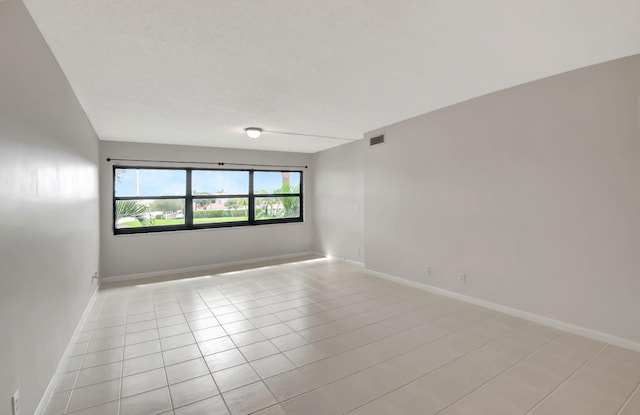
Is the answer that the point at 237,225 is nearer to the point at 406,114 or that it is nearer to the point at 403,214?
the point at 403,214

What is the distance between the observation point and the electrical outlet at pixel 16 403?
57.8 inches

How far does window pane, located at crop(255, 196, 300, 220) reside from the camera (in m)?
6.65

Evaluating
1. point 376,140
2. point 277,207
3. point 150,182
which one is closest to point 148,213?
point 150,182

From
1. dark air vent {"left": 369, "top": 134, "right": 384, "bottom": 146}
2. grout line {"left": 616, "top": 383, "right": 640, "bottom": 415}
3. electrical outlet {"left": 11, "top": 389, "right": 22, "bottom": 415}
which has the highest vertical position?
dark air vent {"left": 369, "top": 134, "right": 384, "bottom": 146}

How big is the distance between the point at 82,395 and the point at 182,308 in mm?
1651

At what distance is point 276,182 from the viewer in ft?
22.5

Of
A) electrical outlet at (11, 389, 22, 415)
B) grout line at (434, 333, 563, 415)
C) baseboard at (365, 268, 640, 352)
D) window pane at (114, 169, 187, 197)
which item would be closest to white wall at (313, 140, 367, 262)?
baseboard at (365, 268, 640, 352)

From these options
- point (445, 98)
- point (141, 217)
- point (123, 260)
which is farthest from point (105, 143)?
point (445, 98)

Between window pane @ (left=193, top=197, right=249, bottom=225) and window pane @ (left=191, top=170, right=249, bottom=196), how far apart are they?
160 millimetres

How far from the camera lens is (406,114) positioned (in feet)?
13.5

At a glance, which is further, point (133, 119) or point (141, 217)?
point (141, 217)

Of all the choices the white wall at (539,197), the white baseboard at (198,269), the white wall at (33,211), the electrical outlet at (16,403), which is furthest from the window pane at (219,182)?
the electrical outlet at (16,403)

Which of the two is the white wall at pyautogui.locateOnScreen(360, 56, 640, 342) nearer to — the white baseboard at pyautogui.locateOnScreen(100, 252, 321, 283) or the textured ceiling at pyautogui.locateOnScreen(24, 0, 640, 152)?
the textured ceiling at pyautogui.locateOnScreen(24, 0, 640, 152)

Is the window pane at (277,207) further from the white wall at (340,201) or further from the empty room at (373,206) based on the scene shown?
the empty room at (373,206)
